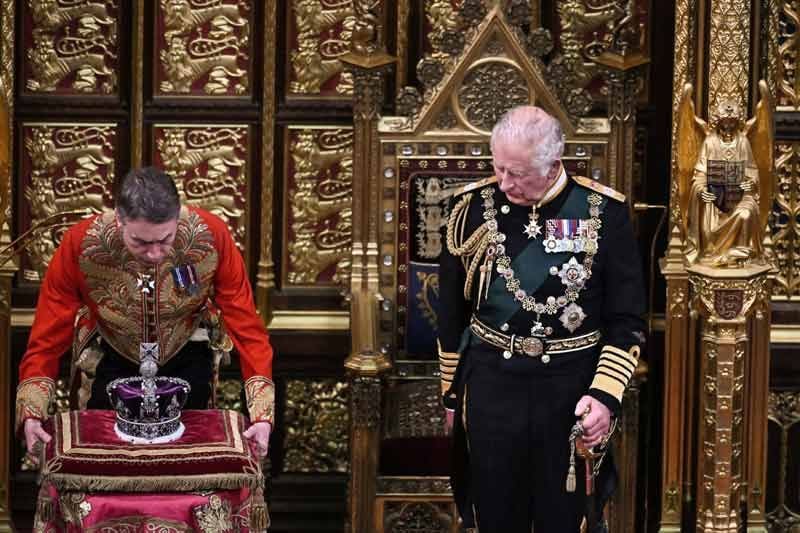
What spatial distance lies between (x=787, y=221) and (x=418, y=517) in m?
1.84

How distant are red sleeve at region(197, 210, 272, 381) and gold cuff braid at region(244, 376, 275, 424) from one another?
0.11ft

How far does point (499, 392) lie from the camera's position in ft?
17.7

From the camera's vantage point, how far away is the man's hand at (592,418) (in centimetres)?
526

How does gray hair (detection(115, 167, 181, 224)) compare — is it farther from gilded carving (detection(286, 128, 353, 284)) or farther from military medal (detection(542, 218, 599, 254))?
gilded carving (detection(286, 128, 353, 284))

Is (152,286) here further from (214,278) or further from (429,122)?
(429,122)

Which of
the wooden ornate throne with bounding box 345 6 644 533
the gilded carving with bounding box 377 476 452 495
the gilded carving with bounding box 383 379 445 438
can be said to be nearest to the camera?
the gilded carving with bounding box 377 476 452 495

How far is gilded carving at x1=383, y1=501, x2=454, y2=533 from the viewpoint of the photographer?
6.53 m

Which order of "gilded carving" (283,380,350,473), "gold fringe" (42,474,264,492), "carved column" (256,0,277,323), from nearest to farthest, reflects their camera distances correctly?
1. "gold fringe" (42,474,264,492)
2. "carved column" (256,0,277,323)
3. "gilded carving" (283,380,350,473)

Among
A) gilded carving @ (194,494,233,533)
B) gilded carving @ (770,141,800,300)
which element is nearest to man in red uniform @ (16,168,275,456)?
gilded carving @ (194,494,233,533)

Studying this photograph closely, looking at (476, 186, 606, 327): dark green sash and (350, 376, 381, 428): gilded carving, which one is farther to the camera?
(350, 376, 381, 428): gilded carving

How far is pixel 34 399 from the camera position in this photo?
5.32m

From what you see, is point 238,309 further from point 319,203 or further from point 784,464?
point 784,464

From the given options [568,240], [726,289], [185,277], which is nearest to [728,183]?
[726,289]

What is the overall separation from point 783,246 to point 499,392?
2172 mm
